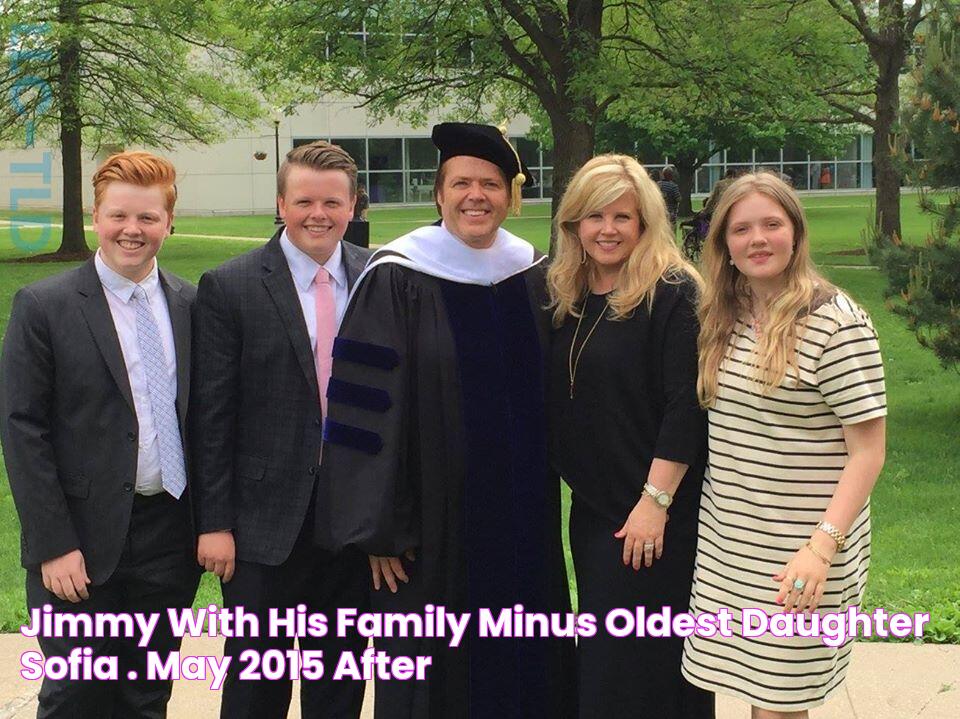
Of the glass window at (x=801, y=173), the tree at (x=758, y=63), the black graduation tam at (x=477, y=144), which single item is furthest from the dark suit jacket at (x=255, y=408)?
the glass window at (x=801, y=173)

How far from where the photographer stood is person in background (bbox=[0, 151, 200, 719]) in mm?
3279

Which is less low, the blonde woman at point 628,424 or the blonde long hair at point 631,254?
the blonde long hair at point 631,254

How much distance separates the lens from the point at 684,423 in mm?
3229

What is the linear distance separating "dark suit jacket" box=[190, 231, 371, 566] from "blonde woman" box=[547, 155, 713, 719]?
30.7 inches

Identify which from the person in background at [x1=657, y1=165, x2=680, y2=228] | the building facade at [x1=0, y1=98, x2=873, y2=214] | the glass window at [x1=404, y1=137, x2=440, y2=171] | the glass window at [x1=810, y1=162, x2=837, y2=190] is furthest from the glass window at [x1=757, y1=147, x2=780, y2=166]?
the person in background at [x1=657, y1=165, x2=680, y2=228]

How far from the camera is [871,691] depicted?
4.27 metres

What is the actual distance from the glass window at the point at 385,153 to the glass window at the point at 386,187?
29cm

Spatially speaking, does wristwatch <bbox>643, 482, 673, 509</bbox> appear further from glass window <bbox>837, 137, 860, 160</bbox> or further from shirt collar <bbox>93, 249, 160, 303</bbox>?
glass window <bbox>837, 137, 860, 160</bbox>

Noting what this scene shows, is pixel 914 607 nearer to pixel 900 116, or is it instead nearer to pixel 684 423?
pixel 684 423

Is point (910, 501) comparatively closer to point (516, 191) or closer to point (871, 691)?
point (871, 691)

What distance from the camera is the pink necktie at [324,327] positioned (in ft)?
11.8

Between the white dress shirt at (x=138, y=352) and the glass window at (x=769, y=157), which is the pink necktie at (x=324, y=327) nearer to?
the white dress shirt at (x=138, y=352)

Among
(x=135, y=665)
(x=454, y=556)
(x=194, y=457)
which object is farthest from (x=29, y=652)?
(x=454, y=556)

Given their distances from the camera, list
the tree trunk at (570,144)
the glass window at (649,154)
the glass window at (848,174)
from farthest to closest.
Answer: the glass window at (848,174) → the glass window at (649,154) → the tree trunk at (570,144)
